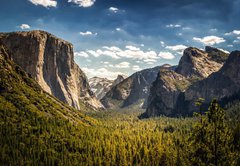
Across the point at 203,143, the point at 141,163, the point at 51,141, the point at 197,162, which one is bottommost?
the point at 141,163

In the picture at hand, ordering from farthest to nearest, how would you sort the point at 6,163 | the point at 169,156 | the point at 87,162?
the point at 87,162 < the point at 169,156 < the point at 6,163

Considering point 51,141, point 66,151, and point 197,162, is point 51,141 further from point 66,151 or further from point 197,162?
point 197,162

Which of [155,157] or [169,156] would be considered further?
[155,157]

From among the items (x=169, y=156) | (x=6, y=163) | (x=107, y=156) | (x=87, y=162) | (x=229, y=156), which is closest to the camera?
(x=229, y=156)

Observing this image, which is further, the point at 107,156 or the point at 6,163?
the point at 107,156

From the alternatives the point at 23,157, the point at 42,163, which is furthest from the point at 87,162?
the point at 23,157

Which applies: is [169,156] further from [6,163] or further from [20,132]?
[20,132]

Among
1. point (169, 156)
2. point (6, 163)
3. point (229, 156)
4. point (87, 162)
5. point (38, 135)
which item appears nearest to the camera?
point (229, 156)

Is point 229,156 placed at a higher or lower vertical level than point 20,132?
higher

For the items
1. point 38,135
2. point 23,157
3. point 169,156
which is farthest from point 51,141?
point 169,156
